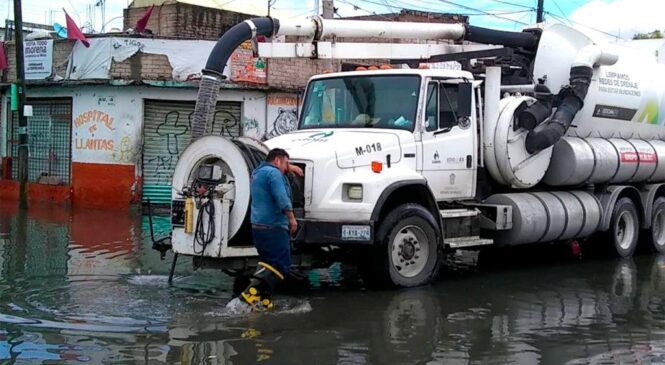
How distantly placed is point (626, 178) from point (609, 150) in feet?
2.66

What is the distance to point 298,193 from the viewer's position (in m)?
8.76

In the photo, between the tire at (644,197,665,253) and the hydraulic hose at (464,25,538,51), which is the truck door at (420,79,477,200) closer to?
the hydraulic hose at (464,25,538,51)

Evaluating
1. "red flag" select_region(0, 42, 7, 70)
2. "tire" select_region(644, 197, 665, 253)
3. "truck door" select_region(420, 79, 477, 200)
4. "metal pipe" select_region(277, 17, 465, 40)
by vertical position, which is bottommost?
"tire" select_region(644, 197, 665, 253)

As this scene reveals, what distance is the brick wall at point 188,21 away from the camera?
2242 cm

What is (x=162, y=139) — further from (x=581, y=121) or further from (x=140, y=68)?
(x=581, y=121)

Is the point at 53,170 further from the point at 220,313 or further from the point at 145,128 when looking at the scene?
the point at 220,313

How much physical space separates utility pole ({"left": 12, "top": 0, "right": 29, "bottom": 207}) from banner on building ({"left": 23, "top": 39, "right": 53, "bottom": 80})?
55.2 inches

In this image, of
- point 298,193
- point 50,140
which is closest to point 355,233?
point 298,193

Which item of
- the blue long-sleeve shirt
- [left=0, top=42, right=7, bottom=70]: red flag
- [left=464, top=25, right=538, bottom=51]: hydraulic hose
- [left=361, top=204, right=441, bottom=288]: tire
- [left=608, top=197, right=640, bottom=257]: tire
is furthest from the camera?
[left=0, top=42, right=7, bottom=70]: red flag

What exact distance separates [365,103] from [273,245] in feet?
8.95

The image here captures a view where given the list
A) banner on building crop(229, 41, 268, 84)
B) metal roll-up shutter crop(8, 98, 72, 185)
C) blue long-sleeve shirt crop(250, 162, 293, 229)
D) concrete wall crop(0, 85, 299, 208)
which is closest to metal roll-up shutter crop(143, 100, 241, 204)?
concrete wall crop(0, 85, 299, 208)

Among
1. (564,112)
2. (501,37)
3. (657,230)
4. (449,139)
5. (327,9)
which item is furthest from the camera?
(327,9)

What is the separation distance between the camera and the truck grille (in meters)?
8.70

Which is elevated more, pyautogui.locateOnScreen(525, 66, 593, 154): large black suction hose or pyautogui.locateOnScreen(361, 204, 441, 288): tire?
pyautogui.locateOnScreen(525, 66, 593, 154): large black suction hose
